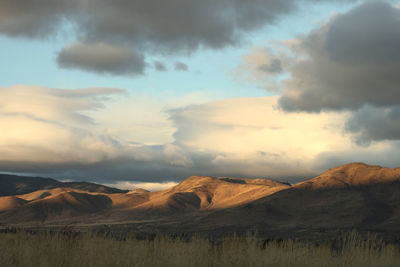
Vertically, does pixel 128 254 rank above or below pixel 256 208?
below

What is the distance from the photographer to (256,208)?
130 metres

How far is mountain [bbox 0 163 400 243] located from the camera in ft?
368

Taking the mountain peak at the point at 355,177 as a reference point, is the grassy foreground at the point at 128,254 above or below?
below

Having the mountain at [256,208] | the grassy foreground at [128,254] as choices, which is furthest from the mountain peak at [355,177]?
the grassy foreground at [128,254]

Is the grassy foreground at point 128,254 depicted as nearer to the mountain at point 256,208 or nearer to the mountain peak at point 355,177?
the mountain at point 256,208

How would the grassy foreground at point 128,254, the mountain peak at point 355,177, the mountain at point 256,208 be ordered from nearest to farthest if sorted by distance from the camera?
the grassy foreground at point 128,254, the mountain at point 256,208, the mountain peak at point 355,177

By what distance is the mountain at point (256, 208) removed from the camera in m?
112

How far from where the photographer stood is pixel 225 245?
12578mm

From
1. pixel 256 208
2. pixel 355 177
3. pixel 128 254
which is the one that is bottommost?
pixel 128 254

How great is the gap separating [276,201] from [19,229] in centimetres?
12526

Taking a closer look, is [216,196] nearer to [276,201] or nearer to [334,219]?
[276,201]

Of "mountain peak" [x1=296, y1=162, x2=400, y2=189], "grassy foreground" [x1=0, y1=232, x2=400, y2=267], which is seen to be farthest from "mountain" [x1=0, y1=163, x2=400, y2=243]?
"grassy foreground" [x1=0, y1=232, x2=400, y2=267]

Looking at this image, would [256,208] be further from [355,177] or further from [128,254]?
[128,254]

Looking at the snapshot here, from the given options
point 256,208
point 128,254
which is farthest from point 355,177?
point 128,254
